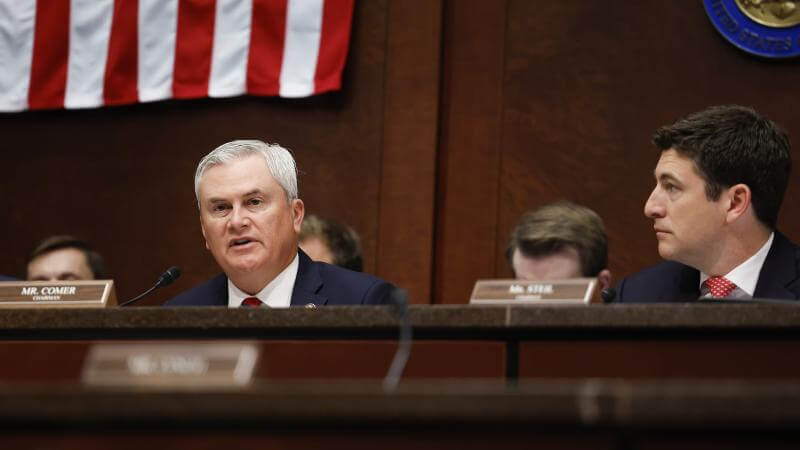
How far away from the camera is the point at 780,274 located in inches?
120

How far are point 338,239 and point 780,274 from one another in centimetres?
175

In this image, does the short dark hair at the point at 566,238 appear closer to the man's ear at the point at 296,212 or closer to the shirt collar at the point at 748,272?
the shirt collar at the point at 748,272

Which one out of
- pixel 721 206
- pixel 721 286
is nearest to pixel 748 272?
pixel 721 286

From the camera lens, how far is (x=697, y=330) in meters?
2.12

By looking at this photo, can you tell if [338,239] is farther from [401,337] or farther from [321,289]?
[401,337]

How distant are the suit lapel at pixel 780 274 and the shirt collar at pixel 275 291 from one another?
1.35m

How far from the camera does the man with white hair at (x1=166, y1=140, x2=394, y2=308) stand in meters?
3.38

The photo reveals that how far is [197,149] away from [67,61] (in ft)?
2.39

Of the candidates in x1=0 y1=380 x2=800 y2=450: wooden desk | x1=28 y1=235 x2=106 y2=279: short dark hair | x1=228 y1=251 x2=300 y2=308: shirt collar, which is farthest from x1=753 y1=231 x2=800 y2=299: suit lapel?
x1=28 y1=235 x2=106 y2=279: short dark hair

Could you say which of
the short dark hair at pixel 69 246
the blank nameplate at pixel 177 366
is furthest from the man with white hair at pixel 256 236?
the blank nameplate at pixel 177 366

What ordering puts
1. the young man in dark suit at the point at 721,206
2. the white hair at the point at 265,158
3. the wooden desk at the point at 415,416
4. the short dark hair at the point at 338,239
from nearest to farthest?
the wooden desk at the point at 415,416, the young man in dark suit at the point at 721,206, the white hair at the point at 265,158, the short dark hair at the point at 338,239

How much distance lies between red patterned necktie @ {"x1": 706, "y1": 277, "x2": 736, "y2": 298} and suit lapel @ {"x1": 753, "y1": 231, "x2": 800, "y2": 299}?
0.08m

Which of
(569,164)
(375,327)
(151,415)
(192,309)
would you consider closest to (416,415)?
(151,415)

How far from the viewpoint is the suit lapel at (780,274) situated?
3.01 metres
